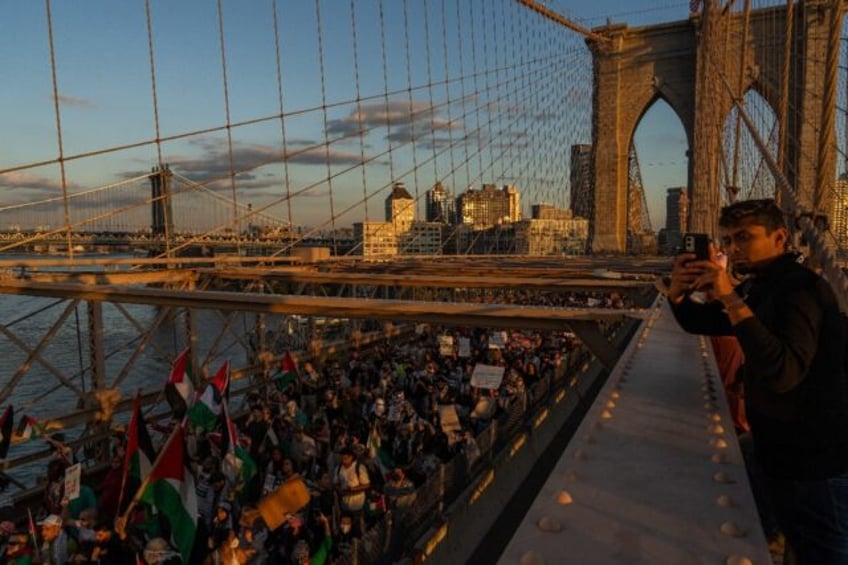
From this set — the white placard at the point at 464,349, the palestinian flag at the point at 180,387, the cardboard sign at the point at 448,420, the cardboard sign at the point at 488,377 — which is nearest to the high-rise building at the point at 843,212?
the cardboard sign at the point at 488,377

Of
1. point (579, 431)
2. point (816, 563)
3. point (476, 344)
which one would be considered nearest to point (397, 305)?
point (579, 431)

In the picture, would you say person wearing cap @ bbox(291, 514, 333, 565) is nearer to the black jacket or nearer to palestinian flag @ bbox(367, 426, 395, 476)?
palestinian flag @ bbox(367, 426, 395, 476)

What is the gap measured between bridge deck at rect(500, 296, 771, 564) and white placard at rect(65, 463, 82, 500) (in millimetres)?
5059

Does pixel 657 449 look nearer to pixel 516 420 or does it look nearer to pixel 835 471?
pixel 835 471

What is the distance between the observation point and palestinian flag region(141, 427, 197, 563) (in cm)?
454

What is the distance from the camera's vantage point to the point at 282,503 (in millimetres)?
4656

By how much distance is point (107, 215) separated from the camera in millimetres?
8062

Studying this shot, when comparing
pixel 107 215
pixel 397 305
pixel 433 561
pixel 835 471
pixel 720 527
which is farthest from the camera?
pixel 107 215

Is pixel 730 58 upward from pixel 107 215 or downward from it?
upward

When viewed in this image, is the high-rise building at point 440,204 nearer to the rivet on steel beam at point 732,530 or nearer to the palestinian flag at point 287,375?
the palestinian flag at point 287,375

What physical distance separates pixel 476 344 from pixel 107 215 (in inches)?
297

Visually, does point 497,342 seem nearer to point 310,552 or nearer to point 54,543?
point 310,552

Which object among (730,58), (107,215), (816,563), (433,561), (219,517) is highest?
(730,58)

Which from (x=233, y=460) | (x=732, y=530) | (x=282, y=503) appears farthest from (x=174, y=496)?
(x=732, y=530)
